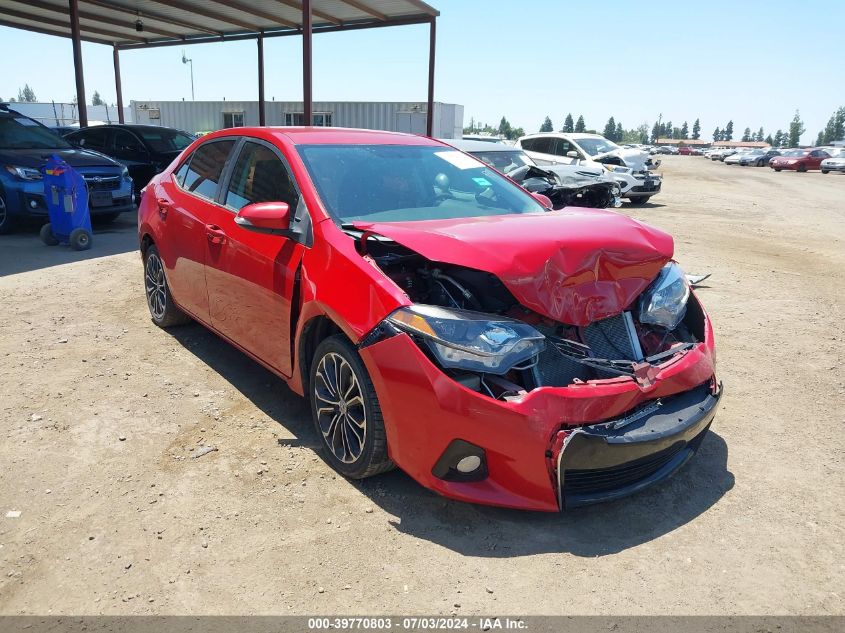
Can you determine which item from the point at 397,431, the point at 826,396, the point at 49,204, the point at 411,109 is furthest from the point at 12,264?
the point at 411,109

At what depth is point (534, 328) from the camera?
8.73ft

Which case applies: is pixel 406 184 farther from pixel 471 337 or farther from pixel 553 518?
pixel 553 518

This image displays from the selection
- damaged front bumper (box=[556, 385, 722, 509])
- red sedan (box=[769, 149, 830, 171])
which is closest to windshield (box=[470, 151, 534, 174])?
damaged front bumper (box=[556, 385, 722, 509])

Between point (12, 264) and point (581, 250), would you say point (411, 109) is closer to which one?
point (12, 264)

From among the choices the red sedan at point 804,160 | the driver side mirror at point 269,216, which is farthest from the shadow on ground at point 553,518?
the red sedan at point 804,160

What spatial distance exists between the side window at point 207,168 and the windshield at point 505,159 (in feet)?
25.0

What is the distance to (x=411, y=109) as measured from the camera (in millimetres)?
34156

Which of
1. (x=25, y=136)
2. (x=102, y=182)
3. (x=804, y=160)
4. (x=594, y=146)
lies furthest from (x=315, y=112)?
(x=804, y=160)

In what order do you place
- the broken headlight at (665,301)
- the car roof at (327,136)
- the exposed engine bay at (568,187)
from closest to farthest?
the broken headlight at (665,301), the car roof at (327,136), the exposed engine bay at (568,187)

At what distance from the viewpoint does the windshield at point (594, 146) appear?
53.1 ft

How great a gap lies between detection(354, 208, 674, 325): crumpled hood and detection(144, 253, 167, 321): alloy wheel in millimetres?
2675

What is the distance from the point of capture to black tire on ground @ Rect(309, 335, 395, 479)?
2746 millimetres

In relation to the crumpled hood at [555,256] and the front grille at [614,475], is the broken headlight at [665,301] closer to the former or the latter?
the crumpled hood at [555,256]

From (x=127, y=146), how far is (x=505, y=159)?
752cm
